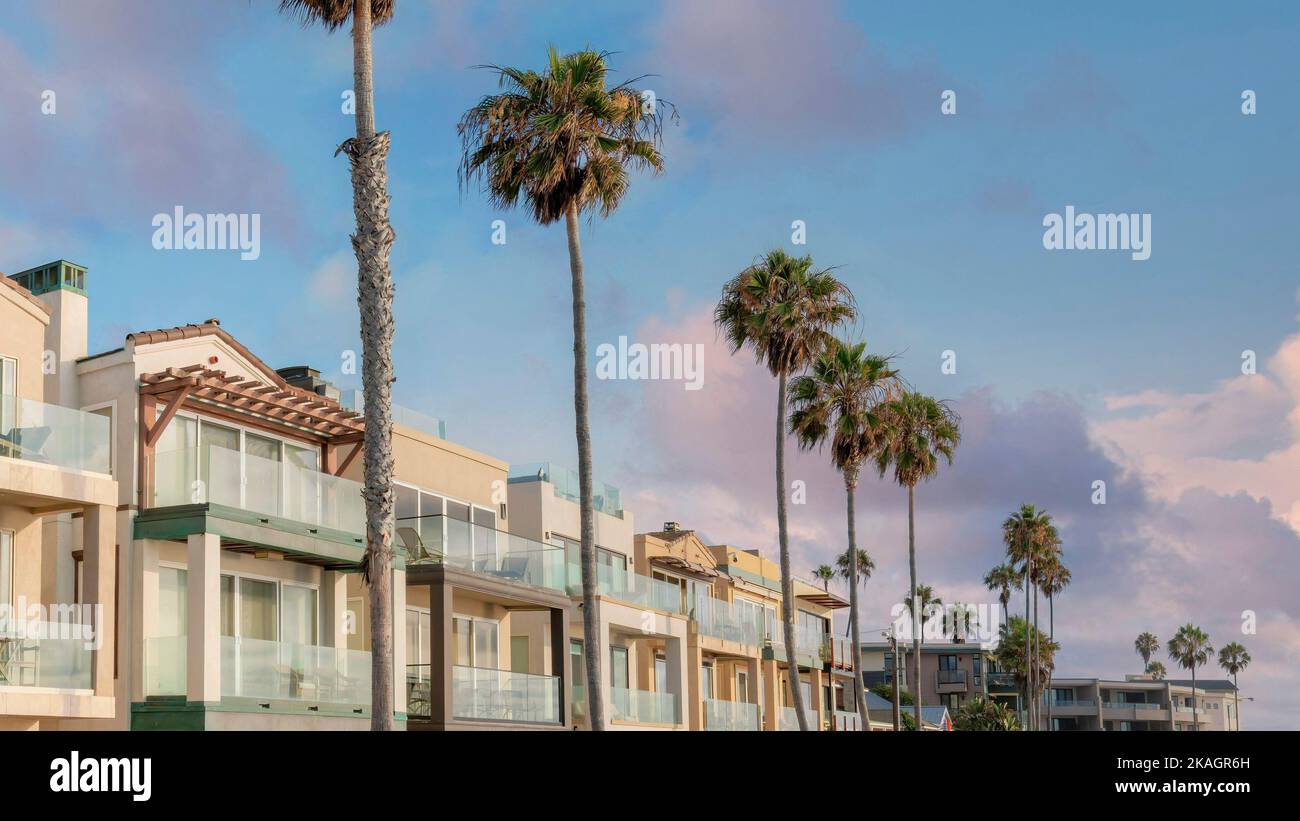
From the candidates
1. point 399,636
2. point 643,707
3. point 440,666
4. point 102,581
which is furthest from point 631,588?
point 102,581

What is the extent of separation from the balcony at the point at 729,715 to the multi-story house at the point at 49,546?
23.9 m

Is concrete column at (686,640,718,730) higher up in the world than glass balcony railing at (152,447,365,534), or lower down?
lower down

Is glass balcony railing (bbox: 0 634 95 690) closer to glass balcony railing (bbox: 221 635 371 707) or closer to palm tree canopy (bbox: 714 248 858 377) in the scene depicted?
glass balcony railing (bbox: 221 635 371 707)

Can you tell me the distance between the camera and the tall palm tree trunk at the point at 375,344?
77.5 feet

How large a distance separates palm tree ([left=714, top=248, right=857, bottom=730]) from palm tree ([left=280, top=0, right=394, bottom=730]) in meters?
23.5

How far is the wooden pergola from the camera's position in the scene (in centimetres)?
2784

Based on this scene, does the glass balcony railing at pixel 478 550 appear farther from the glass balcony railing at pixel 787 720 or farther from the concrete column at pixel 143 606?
the glass balcony railing at pixel 787 720

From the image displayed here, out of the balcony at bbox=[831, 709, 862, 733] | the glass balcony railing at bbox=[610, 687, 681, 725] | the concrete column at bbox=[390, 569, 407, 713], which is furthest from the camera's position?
the balcony at bbox=[831, 709, 862, 733]

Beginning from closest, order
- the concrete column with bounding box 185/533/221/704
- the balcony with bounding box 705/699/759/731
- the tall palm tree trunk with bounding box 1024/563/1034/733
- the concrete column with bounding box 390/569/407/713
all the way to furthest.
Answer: the concrete column with bounding box 185/533/221/704 < the concrete column with bounding box 390/569/407/713 < the balcony with bounding box 705/699/759/731 < the tall palm tree trunk with bounding box 1024/563/1034/733

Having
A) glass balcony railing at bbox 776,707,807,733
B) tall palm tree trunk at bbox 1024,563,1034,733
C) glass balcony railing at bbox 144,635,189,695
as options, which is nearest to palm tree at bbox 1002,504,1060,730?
tall palm tree trunk at bbox 1024,563,1034,733

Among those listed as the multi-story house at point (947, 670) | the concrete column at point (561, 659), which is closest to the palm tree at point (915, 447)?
the concrete column at point (561, 659)
